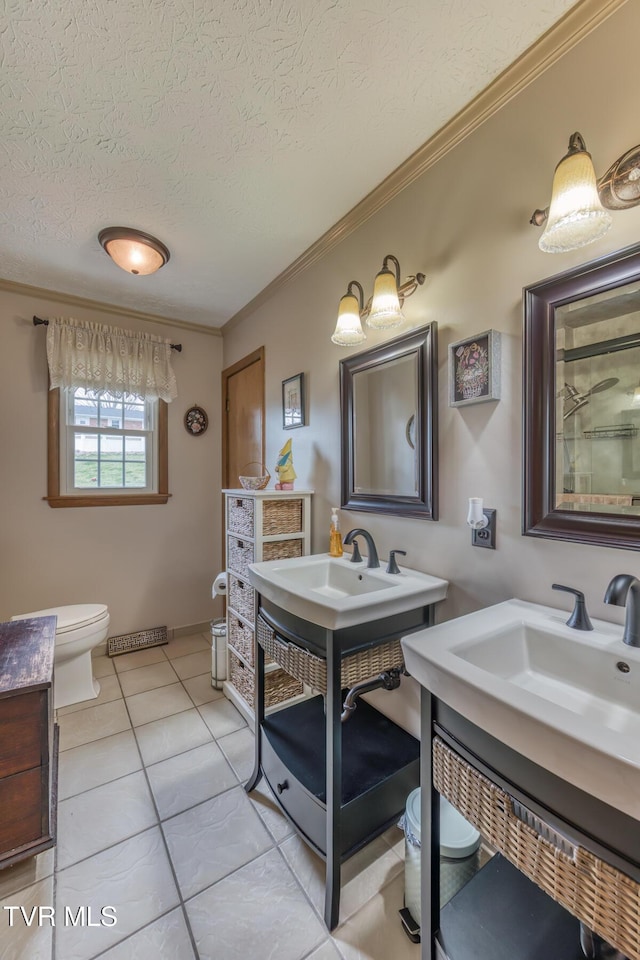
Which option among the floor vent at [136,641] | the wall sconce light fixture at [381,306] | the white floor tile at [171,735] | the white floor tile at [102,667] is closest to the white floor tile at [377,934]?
the white floor tile at [171,735]

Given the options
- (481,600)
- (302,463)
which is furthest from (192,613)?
(481,600)

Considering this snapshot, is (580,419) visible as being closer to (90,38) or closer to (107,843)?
(90,38)

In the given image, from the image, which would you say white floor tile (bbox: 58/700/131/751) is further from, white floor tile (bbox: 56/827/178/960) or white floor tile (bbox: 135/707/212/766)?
white floor tile (bbox: 56/827/178/960)

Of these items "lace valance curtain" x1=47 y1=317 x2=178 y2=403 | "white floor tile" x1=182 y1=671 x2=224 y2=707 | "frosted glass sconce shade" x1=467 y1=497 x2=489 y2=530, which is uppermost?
"lace valance curtain" x1=47 y1=317 x2=178 y2=403

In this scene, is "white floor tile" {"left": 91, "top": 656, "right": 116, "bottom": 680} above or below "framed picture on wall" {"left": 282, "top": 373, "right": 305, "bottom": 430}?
below

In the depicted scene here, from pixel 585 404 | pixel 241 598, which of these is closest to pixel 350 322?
pixel 585 404

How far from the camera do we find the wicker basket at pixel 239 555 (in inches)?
80.2

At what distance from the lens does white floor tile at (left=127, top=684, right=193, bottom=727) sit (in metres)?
2.11

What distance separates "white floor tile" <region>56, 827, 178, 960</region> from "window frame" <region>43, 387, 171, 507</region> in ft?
6.66

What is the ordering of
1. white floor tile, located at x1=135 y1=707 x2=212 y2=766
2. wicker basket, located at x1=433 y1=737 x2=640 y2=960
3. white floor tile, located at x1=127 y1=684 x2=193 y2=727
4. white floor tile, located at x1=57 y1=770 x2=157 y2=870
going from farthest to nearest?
white floor tile, located at x1=127 y1=684 x2=193 y2=727, white floor tile, located at x1=135 y1=707 x2=212 y2=766, white floor tile, located at x1=57 y1=770 x2=157 y2=870, wicker basket, located at x1=433 y1=737 x2=640 y2=960

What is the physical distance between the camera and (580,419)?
1.07 metres

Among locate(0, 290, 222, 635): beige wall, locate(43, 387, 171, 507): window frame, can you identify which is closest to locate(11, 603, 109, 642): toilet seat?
locate(0, 290, 222, 635): beige wall

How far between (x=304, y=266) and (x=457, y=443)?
1.48 meters

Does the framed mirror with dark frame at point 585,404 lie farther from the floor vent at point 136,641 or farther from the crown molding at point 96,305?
the floor vent at point 136,641
